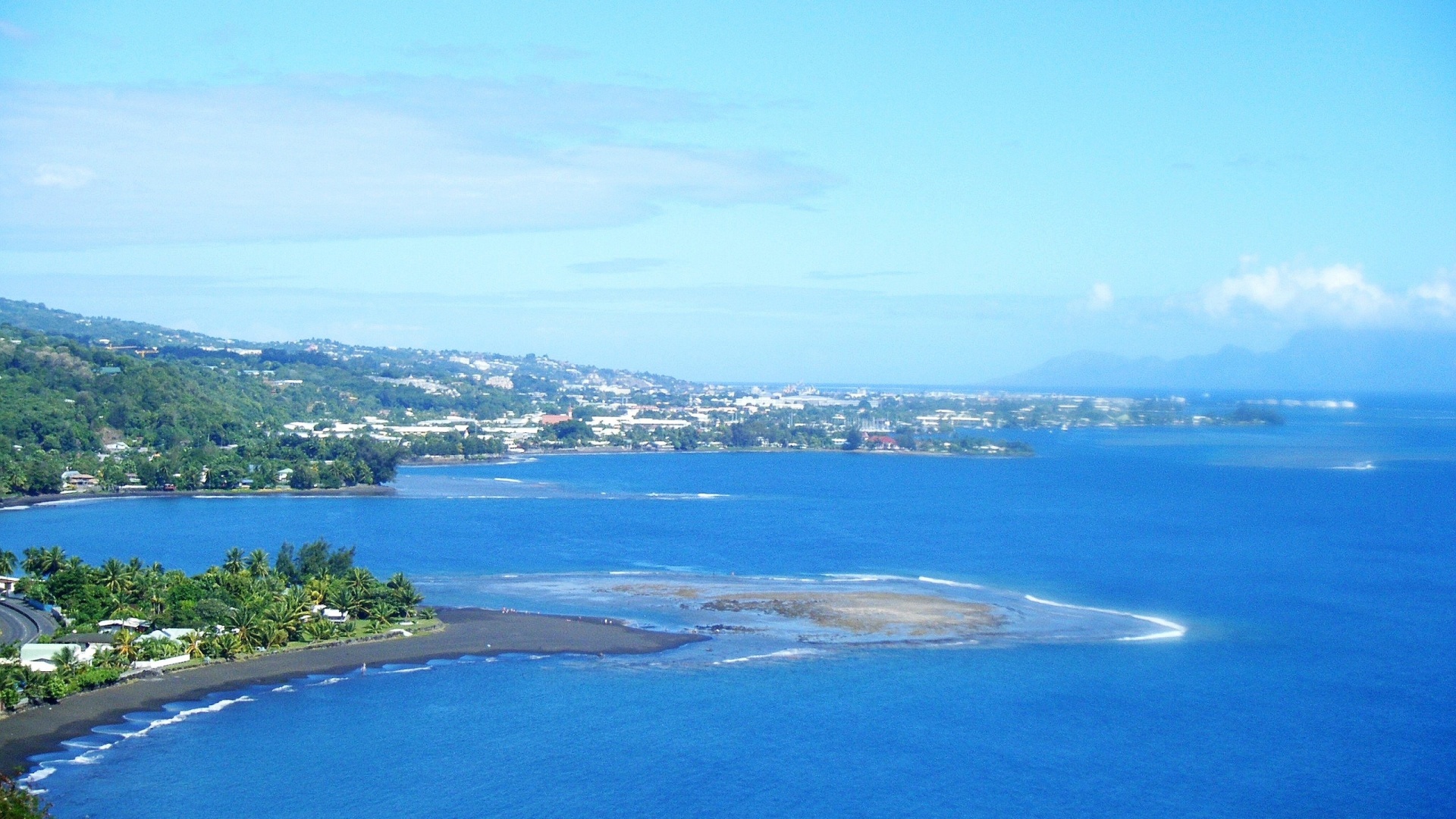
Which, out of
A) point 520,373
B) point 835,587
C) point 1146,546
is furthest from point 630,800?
point 520,373

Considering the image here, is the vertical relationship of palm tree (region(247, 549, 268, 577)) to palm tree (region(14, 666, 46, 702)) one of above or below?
above

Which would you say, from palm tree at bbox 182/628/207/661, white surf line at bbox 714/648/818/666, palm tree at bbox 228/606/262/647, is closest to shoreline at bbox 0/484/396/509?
palm tree at bbox 228/606/262/647

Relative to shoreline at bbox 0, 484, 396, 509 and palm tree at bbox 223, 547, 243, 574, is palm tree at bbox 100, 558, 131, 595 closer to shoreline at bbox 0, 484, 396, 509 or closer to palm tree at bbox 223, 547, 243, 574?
palm tree at bbox 223, 547, 243, 574

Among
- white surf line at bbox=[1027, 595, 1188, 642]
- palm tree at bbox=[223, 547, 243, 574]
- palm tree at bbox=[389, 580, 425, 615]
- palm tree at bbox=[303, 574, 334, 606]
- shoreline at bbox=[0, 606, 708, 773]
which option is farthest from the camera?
palm tree at bbox=[223, 547, 243, 574]

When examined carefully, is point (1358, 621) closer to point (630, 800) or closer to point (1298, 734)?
point (1298, 734)

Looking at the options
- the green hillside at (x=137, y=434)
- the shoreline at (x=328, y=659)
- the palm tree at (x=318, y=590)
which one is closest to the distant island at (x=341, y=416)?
the green hillside at (x=137, y=434)

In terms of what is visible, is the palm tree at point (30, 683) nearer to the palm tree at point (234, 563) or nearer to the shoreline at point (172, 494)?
the palm tree at point (234, 563)

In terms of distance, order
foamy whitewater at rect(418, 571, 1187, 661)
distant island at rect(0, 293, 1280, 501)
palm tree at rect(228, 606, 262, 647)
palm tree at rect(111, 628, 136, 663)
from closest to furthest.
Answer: palm tree at rect(111, 628, 136, 663) → palm tree at rect(228, 606, 262, 647) → foamy whitewater at rect(418, 571, 1187, 661) → distant island at rect(0, 293, 1280, 501)
